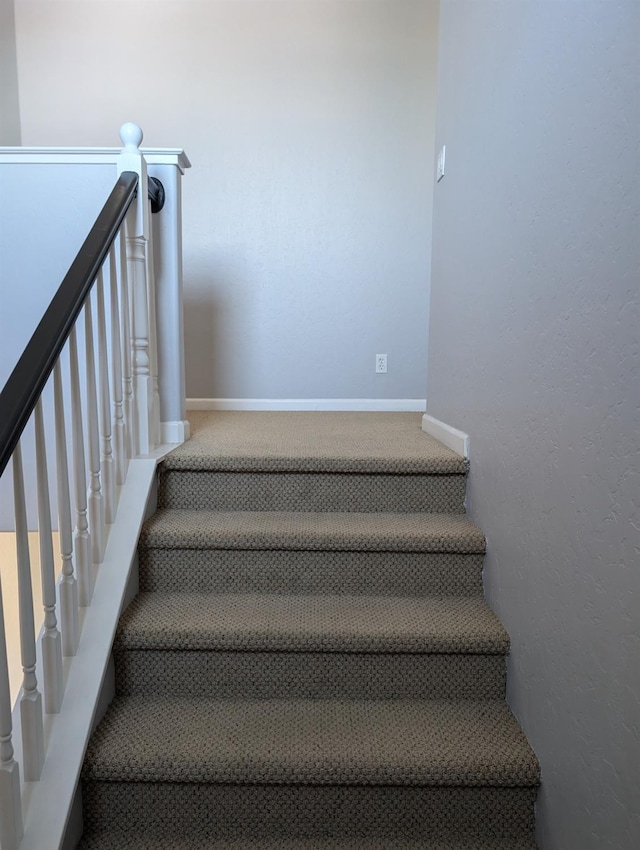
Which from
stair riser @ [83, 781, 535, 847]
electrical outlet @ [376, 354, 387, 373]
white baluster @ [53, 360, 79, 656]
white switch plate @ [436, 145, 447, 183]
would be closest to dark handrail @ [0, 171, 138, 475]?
white baluster @ [53, 360, 79, 656]

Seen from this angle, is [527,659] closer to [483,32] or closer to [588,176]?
[588,176]

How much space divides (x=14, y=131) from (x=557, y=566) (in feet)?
12.2

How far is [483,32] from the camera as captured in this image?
5.51 ft

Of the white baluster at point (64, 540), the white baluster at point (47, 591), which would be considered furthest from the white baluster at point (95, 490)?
the white baluster at point (47, 591)

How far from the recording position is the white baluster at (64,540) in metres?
1.26

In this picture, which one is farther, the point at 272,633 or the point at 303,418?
the point at 303,418

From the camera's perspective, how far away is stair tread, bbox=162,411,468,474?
1.85 meters

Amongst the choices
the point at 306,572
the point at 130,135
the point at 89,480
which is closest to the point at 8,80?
the point at 130,135

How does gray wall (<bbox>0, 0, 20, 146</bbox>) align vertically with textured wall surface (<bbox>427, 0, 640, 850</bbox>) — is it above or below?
above

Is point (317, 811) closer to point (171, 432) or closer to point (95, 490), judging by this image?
point (95, 490)

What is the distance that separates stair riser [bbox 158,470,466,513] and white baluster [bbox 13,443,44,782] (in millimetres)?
765

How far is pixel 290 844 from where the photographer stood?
121 cm

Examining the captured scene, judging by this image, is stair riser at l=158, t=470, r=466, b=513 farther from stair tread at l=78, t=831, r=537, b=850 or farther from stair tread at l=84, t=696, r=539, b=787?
stair tread at l=78, t=831, r=537, b=850

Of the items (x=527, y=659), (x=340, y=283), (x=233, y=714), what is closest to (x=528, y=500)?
(x=527, y=659)
